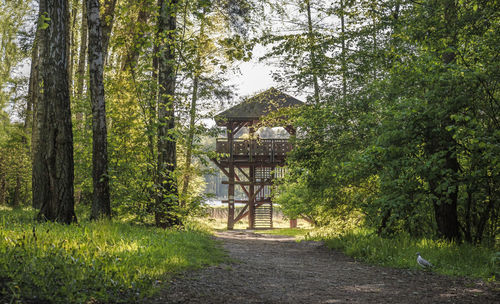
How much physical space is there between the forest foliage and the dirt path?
45.5 inches

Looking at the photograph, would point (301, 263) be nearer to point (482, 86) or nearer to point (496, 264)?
point (496, 264)

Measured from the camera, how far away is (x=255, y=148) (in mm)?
21891

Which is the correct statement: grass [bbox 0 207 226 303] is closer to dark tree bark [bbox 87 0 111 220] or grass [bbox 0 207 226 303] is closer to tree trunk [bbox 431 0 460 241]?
dark tree bark [bbox 87 0 111 220]

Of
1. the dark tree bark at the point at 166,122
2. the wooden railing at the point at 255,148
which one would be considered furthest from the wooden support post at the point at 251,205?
the dark tree bark at the point at 166,122

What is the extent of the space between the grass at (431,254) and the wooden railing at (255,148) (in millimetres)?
12617

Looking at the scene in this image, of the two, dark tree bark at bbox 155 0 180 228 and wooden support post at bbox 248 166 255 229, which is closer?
dark tree bark at bbox 155 0 180 228

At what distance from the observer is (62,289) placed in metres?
3.01

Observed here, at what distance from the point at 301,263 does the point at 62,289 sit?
5.20 metres

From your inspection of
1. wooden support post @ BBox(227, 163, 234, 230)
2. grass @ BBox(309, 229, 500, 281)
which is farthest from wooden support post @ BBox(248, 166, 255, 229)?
grass @ BBox(309, 229, 500, 281)

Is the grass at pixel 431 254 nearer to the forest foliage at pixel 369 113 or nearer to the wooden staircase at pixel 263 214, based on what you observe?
the forest foliage at pixel 369 113

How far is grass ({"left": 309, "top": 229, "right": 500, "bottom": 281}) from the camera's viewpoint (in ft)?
19.7

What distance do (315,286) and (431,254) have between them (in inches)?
116

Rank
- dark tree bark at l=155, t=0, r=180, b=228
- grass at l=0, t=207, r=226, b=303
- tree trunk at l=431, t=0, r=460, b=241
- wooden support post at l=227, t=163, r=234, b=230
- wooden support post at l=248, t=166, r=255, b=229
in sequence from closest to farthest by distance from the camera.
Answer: grass at l=0, t=207, r=226, b=303
tree trunk at l=431, t=0, r=460, b=241
dark tree bark at l=155, t=0, r=180, b=228
wooden support post at l=227, t=163, r=234, b=230
wooden support post at l=248, t=166, r=255, b=229

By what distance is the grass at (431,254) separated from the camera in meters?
6.01
